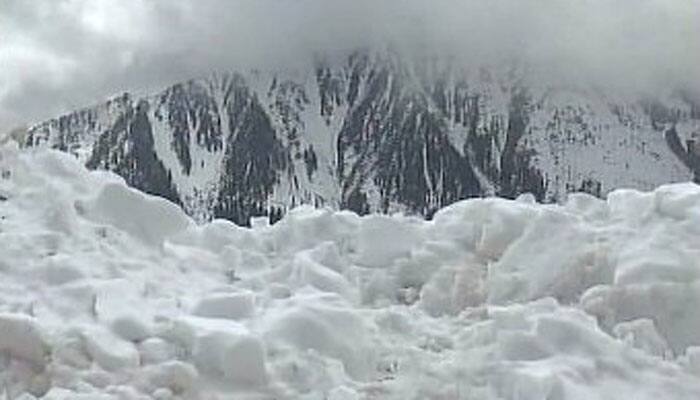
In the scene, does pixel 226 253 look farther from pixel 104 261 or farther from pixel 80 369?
pixel 80 369

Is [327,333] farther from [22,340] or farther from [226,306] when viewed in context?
[22,340]

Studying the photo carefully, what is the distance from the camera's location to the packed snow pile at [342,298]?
8992 mm

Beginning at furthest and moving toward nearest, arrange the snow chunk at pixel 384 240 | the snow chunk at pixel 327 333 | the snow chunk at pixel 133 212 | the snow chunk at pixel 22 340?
the snow chunk at pixel 384 240, the snow chunk at pixel 133 212, the snow chunk at pixel 327 333, the snow chunk at pixel 22 340

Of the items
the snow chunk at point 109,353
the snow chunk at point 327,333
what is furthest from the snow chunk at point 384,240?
the snow chunk at point 109,353

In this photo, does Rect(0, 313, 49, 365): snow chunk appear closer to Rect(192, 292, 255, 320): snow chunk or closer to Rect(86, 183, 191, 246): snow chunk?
Rect(192, 292, 255, 320): snow chunk

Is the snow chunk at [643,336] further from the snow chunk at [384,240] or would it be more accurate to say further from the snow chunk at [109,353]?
the snow chunk at [109,353]

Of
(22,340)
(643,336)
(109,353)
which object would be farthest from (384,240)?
(22,340)

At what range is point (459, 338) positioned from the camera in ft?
32.6

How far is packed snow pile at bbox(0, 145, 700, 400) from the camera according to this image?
29.5 feet

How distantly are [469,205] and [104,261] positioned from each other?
367cm

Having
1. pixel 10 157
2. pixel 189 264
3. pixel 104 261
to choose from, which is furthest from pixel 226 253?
pixel 10 157

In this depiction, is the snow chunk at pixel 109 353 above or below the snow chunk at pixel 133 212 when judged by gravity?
below

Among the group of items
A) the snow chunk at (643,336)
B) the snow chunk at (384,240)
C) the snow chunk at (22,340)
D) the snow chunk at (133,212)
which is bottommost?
the snow chunk at (643,336)

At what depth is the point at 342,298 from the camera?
10547 mm
